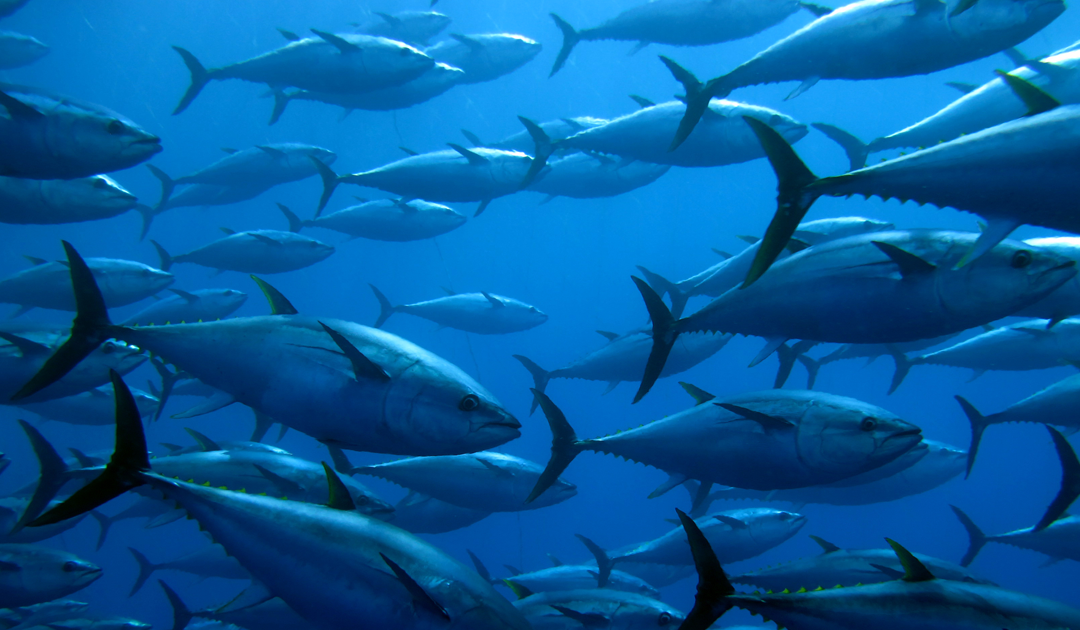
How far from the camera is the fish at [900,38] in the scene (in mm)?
2256

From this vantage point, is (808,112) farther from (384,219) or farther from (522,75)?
(384,219)

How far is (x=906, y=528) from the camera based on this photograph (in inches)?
916

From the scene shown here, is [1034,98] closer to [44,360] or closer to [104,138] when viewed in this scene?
[104,138]

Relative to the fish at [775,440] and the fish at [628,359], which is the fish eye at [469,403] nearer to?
the fish at [775,440]

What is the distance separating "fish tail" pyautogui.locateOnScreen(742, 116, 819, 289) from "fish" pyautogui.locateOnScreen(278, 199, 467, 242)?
514 cm

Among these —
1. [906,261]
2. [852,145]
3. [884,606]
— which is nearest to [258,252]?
[852,145]

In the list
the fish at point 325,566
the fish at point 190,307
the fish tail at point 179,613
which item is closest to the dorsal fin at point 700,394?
the fish at point 325,566

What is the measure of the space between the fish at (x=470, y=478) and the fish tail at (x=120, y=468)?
2.01 meters

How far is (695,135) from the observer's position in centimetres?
358

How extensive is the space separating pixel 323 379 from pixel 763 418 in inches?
60.0

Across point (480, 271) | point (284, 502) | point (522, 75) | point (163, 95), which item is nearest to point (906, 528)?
point (480, 271)

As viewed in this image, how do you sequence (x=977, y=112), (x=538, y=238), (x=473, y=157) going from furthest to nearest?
(x=538, y=238) → (x=473, y=157) → (x=977, y=112)

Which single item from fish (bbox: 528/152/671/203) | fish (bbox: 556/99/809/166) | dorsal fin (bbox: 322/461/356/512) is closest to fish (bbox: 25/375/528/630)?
dorsal fin (bbox: 322/461/356/512)

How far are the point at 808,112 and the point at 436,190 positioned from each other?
1701 inches
